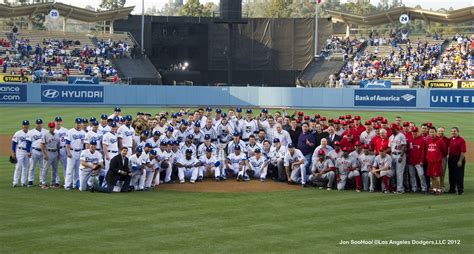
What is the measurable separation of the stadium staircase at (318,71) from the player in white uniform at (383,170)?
3689 centimetres

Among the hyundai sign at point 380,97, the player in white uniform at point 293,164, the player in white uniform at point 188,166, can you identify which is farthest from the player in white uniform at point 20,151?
the hyundai sign at point 380,97

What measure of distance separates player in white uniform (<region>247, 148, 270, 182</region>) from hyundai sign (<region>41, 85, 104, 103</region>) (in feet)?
Result: 86.5

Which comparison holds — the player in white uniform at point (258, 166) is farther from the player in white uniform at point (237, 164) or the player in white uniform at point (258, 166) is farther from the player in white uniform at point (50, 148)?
the player in white uniform at point (50, 148)

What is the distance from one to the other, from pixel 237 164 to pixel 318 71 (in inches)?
1505

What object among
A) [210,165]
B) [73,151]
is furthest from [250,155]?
[73,151]

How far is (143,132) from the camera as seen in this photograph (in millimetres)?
18188

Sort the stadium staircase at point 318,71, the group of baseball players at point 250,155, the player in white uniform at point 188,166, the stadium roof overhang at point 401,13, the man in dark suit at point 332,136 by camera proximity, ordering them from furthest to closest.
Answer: the stadium roof overhang at point 401,13
the stadium staircase at point 318,71
the man in dark suit at point 332,136
the player in white uniform at point 188,166
the group of baseball players at point 250,155

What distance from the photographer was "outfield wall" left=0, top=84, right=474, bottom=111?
43156 millimetres

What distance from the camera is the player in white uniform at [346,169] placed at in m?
17.0

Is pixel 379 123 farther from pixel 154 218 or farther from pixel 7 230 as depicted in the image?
pixel 7 230

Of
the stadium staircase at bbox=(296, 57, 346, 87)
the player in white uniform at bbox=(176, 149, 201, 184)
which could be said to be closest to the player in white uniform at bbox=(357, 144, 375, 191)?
the player in white uniform at bbox=(176, 149, 201, 184)

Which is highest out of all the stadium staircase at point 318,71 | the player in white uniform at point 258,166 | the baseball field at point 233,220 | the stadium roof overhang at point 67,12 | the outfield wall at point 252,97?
the stadium roof overhang at point 67,12

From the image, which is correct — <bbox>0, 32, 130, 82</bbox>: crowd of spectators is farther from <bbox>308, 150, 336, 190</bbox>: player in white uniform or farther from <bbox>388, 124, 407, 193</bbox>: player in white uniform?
<bbox>388, 124, 407, 193</bbox>: player in white uniform

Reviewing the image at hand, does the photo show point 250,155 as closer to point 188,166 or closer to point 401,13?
point 188,166
